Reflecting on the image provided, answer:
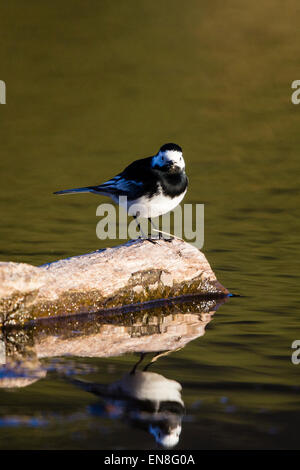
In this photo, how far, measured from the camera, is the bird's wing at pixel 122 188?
8.96m

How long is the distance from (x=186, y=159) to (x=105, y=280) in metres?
10.6

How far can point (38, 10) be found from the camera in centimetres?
3603

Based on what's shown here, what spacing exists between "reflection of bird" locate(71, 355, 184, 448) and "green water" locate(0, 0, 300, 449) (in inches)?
3.8

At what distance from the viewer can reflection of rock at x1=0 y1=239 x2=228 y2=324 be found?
25.3 feet

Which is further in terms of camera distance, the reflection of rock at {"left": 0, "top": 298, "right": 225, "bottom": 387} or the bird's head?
the bird's head

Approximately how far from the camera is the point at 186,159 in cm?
1867

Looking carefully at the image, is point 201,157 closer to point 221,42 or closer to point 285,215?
point 285,215

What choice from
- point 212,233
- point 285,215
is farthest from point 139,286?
point 285,215

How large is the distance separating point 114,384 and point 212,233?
21.3 feet

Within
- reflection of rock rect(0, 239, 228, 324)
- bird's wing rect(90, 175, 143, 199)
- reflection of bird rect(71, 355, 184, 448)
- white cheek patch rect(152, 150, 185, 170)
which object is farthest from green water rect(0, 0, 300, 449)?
white cheek patch rect(152, 150, 185, 170)

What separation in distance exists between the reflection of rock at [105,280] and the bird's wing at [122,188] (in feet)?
1.91

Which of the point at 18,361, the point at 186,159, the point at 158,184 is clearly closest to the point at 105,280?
the point at 158,184

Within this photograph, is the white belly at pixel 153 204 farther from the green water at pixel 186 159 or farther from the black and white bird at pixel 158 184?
the green water at pixel 186 159

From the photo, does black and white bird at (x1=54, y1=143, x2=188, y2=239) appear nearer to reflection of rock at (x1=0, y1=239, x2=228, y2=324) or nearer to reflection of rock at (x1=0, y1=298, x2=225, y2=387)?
reflection of rock at (x1=0, y1=239, x2=228, y2=324)
